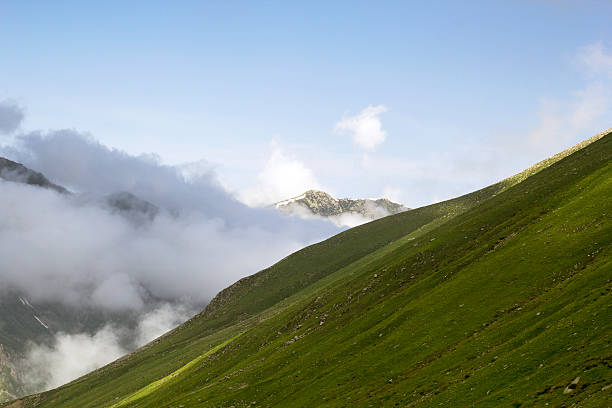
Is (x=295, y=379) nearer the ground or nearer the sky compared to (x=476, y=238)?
nearer the ground

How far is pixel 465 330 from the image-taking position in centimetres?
5856

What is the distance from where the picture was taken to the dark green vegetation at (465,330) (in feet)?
137

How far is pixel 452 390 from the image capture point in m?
44.8

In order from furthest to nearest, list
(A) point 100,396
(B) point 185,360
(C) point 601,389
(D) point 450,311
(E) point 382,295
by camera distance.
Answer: (A) point 100,396 < (B) point 185,360 < (E) point 382,295 < (D) point 450,311 < (C) point 601,389

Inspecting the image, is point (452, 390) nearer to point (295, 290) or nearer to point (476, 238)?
point (476, 238)

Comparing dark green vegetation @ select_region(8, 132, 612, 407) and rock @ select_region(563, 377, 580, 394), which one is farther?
dark green vegetation @ select_region(8, 132, 612, 407)

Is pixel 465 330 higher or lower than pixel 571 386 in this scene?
higher

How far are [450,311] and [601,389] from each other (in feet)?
109

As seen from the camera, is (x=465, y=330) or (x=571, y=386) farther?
(x=465, y=330)

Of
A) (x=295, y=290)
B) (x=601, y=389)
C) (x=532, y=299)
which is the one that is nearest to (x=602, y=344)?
(x=601, y=389)

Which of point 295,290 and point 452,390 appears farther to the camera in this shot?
point 295,290

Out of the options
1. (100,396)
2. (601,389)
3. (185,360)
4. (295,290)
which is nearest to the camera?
(601,389)

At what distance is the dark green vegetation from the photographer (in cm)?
4183

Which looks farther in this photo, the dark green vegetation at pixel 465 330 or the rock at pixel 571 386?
the dark green vegetation at pixel 465 330
